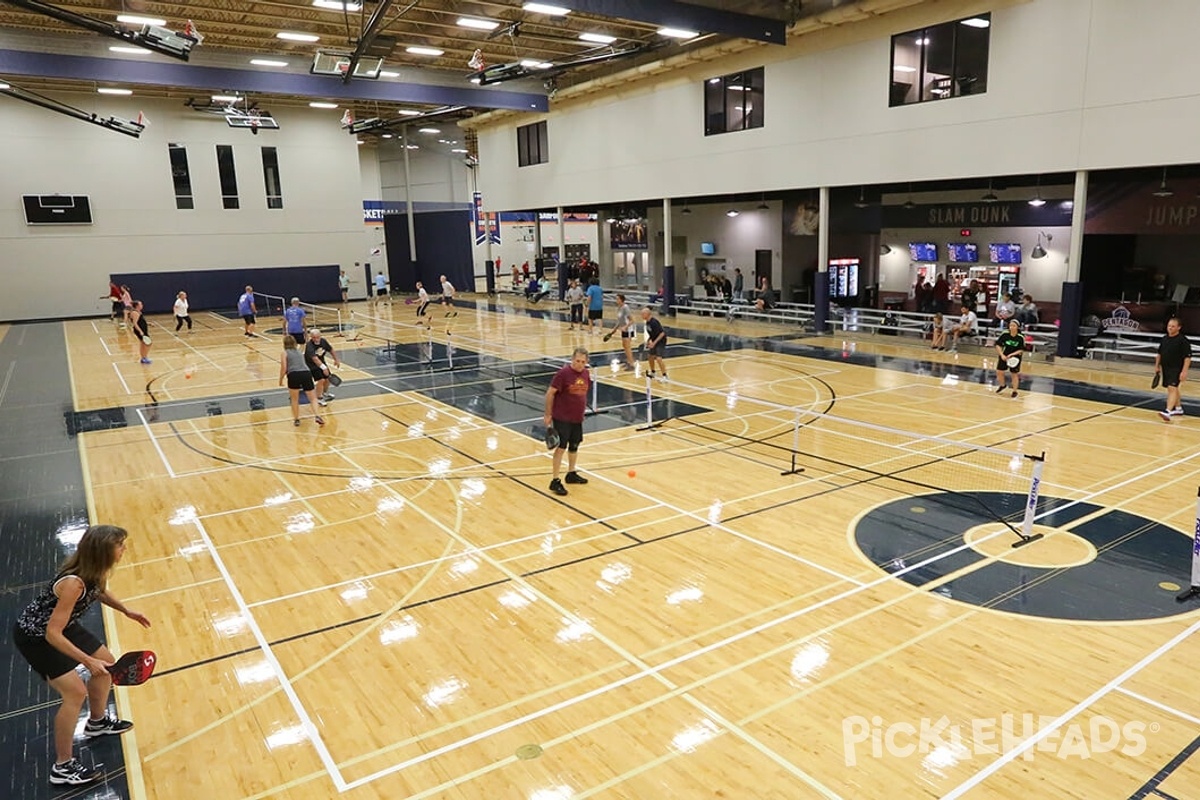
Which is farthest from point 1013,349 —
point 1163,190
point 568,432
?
point 568,432

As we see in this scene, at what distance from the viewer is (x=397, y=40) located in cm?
2453

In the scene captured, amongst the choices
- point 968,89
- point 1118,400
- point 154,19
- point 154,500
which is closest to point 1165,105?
point 968,89

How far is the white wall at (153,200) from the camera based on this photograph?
119 feet

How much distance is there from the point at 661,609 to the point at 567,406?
3950 millimetres

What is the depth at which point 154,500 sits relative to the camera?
1139 cm

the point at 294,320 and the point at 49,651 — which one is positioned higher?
the point at 294,320

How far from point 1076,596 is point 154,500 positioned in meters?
11.7

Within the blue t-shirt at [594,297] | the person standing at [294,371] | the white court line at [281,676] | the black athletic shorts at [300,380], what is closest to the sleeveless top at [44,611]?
the white court line at [281,676]

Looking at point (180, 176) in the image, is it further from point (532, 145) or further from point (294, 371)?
point (294, 371)

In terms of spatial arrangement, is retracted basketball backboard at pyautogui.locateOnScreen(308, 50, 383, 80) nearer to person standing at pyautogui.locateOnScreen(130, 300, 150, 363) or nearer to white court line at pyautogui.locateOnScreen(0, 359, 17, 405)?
person standing at pyautogui.locateOnScreen(130, 300, 150, 363)

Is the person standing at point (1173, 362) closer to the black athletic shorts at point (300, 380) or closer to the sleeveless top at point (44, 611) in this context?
the black athletic shorts at point (300, 380)

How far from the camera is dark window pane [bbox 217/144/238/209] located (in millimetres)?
40438

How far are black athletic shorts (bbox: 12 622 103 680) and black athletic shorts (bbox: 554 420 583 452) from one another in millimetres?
6565

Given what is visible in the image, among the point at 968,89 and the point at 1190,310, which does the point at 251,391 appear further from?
the point at 1190,310
